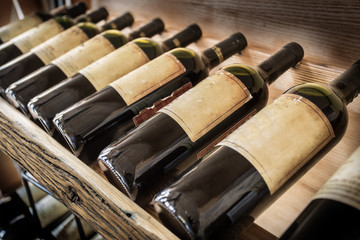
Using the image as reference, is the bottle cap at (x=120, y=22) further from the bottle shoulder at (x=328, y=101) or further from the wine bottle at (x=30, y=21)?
the bottle shoulder at (x=328, y=101)

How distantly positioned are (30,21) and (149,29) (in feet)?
1.51

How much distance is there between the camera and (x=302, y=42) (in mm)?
659

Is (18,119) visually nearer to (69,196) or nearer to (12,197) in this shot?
(69,196)

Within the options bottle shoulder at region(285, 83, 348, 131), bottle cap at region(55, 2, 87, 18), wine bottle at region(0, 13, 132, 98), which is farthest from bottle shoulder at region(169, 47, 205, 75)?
bottle cap at region(55, 2, 87, 18)

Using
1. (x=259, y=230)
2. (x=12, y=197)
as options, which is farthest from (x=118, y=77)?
(x=12, y=197)

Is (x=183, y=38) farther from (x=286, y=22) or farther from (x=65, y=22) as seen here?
(x=65, y=22)

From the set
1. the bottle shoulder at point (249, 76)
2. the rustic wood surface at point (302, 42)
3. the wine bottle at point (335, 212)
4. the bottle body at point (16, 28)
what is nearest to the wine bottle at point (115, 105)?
the bottle shoulder at point (249, 76)

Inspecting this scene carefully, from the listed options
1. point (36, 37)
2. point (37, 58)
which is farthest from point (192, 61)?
point (36, 37)

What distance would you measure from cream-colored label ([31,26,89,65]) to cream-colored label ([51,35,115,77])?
9 centimetres

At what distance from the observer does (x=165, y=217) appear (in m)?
0.42

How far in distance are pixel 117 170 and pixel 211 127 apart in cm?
16

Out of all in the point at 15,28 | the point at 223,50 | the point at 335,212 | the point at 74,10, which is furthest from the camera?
the point at 74,10

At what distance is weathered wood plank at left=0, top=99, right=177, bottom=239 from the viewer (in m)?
0.40

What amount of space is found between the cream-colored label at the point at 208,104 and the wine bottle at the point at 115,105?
3.8 inches
